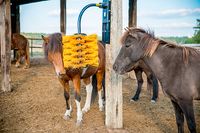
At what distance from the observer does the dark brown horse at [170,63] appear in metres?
3.49

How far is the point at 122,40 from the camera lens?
3.79m

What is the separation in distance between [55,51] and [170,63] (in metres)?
1.78

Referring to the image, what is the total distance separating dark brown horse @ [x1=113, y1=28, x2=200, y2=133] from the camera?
349 cm

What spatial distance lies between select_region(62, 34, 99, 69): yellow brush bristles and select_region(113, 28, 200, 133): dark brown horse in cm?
67

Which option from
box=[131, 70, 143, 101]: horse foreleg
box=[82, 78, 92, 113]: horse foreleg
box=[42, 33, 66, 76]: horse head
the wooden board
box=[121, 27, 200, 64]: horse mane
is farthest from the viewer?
the wooden board

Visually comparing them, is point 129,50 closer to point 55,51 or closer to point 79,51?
point 79,51

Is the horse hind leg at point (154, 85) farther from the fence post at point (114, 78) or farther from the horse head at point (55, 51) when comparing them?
the horse head at point (55, 51)

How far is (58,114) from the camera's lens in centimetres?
502

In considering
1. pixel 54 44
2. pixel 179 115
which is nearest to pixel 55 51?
pixel 54 44

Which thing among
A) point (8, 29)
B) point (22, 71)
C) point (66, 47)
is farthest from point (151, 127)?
point (22, 71)

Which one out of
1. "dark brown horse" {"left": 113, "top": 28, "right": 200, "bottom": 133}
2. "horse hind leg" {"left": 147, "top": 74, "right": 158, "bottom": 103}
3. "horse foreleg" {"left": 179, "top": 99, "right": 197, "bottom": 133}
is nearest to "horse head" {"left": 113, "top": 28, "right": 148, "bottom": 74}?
"dark brown horse" {"left": 113, "top": 28, "right": 200, "bottom": 133}

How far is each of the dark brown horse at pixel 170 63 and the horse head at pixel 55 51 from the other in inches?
35.8

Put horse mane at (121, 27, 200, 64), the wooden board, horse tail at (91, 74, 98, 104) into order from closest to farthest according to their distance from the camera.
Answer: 1. horse mane at (121, 27, 200, 64)
2. horse tail at (91, 74, 98, 104)
3. the wooden board

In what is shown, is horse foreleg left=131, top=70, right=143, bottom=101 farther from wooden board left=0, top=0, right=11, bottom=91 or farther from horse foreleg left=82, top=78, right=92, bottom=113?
wooden board left=0, top=0, right=11, bottom=91
